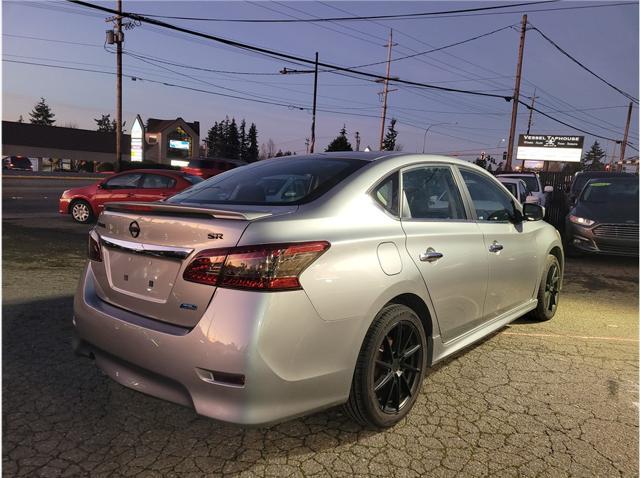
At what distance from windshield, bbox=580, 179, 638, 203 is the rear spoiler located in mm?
9468

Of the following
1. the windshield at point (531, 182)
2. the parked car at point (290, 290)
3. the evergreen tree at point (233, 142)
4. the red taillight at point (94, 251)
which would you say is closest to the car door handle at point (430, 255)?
the parked car at point (290, 290)

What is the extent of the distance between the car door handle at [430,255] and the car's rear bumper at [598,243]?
22.6 ft

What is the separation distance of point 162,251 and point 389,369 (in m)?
1.40

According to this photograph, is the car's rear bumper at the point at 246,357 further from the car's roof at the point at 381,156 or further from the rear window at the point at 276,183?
the car's roof at the point at 381,156

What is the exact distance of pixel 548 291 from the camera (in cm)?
495

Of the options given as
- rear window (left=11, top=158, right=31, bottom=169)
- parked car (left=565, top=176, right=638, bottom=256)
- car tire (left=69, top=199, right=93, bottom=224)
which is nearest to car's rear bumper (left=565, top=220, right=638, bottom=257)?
parked car (left=565, top=176, right=638, bottom=256)

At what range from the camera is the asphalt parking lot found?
2426mm

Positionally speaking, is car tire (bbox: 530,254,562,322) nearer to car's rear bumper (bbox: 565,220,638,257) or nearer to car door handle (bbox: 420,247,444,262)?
car door handle (bbox: 420,247,444,262)

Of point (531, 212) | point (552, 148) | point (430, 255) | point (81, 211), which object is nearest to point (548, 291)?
point (531, 212)

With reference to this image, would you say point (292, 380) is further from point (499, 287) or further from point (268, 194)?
point (499, 287)

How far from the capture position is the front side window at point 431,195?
123 inches

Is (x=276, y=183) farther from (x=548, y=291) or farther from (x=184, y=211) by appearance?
(x=548, y=291)

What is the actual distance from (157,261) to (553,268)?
409 centimetres

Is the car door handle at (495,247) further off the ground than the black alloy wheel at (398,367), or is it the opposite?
the car door handle at (495,247)
